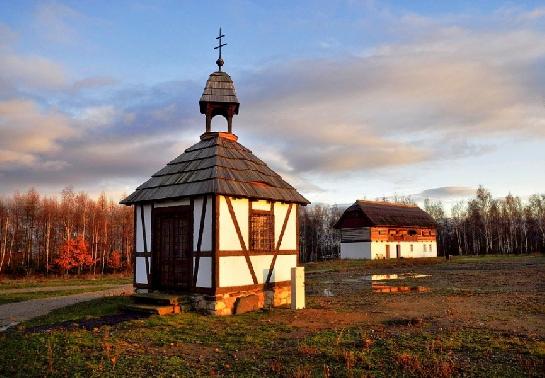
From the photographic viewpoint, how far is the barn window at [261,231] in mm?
15234

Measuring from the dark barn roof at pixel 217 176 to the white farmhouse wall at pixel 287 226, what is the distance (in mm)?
398

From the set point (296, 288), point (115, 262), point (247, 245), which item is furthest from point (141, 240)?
point (115, 262)

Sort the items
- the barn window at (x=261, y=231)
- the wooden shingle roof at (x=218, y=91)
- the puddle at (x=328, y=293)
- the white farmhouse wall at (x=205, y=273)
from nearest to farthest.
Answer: the white farmhouse wall at (x=205, y=273)
the barn window at (x=261, y=231)
the wooden shingle roof at (x=218, y=91)
the puddle at (x=328, y=293)

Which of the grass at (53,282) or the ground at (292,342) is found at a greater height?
the ground at (292,342)

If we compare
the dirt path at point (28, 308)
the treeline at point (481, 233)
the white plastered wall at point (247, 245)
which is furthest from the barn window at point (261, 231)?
the treeline at point (481, 233)

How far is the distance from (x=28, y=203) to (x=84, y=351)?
50.3 meters

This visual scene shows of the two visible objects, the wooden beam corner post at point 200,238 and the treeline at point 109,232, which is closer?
the wooden beam corner post at point 200,238

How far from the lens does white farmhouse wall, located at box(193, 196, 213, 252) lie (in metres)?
14.0

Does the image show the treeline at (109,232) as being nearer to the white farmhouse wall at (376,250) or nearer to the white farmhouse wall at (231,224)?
the white farmhouse wall at (376,250)

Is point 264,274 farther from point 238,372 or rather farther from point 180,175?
point 238,372

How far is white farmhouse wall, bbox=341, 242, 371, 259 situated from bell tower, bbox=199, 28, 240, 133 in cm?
4051

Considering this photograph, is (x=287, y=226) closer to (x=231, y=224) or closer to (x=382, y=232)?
(x=231, y=224)

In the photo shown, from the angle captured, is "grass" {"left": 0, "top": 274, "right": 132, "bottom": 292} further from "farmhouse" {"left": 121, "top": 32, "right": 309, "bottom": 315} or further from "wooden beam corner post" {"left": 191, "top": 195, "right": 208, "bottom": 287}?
"wooden beam corner post" {"left": 191, "top": 195, "right": 208, "bottom": 287}

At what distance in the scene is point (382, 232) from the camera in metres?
56.8
